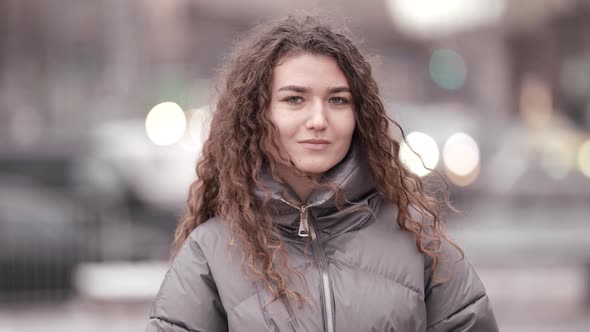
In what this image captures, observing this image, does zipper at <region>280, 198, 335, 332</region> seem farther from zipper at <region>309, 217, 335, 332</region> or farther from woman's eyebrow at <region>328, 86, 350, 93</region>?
woman's eyebrow at <region>328, 86, 350, 93</region>

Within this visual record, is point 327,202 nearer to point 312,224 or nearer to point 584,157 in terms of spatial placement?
point 312,224

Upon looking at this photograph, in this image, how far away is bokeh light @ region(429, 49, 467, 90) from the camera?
30.0 meters

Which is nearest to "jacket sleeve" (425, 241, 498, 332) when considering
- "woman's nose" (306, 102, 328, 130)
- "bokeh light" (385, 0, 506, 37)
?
"woman's nose" (306, 102, 328, 130)

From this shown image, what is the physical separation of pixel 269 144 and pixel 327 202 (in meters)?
0.24

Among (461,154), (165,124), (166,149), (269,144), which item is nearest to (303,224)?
(269,144)

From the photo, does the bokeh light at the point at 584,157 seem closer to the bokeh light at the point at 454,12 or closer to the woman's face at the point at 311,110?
the bokeh light at the point at 454,12

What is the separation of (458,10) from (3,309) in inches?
505

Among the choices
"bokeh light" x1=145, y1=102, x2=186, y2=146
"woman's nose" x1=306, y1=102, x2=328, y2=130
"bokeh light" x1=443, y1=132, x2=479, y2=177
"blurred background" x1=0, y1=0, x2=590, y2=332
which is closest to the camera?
"woman's nose" x1=306, y1=102, x2=328, y2=130

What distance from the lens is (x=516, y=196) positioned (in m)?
12.5

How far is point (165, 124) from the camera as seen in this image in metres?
14.6

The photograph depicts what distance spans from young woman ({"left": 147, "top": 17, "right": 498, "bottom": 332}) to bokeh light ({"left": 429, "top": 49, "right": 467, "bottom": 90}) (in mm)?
26308

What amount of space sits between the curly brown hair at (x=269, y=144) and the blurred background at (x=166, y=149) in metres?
0.20

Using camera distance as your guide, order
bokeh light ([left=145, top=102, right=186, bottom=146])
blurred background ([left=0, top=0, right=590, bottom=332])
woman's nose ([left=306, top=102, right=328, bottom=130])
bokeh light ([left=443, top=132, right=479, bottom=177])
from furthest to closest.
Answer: bokeh light ([left=145, top=102, right=186, bottom=146]), bokeh light ([left=443, top=132, right=479, bottom=177]), blurred background ([left=0, top=0, right=590, bottom=332]), woman's nose ([left=306, top=102, right=328, bottom=130])

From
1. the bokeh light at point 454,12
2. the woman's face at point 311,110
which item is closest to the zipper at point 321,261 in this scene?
the woman's face at point 311,110
